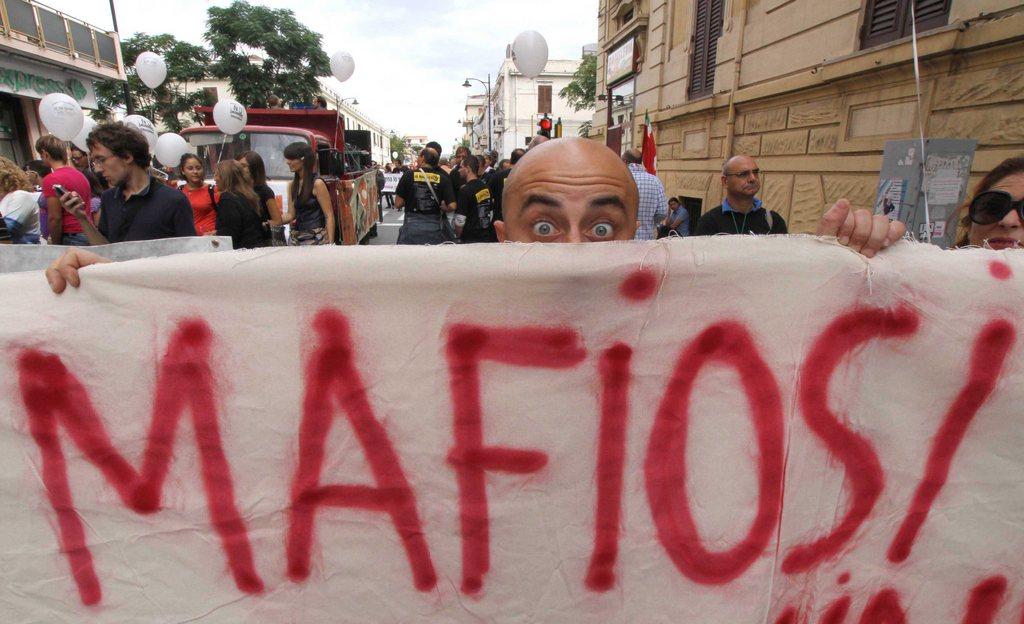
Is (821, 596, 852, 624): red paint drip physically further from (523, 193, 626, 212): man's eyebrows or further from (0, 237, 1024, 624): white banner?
(523, 193, 626, 212): man's eyebrows

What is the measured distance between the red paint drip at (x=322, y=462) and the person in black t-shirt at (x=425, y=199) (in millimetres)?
4212

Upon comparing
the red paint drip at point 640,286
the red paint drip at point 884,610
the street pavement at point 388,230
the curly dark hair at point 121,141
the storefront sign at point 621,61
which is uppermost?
the storefront sign at point 621,61

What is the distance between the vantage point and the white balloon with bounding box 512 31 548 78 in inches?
415

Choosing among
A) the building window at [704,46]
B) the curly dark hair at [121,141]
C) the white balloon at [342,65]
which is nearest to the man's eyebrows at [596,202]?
the curly dark hair at [121,141]

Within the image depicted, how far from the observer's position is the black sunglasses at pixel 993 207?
1.56 meters

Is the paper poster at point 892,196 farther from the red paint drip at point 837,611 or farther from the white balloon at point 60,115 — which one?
the white balloon at point 60,115

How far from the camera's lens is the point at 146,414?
3.50 ft

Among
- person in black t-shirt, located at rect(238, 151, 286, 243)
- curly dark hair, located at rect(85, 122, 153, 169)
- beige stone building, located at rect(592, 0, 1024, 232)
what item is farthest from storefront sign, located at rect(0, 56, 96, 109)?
curly dark hair, located at rect(85, 122, 153, 169)

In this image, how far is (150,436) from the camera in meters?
1.08

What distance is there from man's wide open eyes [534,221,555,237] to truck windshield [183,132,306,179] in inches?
276

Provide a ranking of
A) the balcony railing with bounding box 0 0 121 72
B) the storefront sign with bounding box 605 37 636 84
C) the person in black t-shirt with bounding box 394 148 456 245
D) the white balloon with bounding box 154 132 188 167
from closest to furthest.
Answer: the person in black t-shirt with bounding box 394 148 456 245
the white balloon with bounding box 154 132 188 167
the storefront sign with bounding box 605 37 636 84
the balcony railing with bounding box 0 0 121 72

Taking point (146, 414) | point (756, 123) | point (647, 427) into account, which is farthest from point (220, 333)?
point (756, 123)

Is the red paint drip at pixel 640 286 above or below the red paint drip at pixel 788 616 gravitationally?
above

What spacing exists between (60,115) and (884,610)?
9.62 metres
